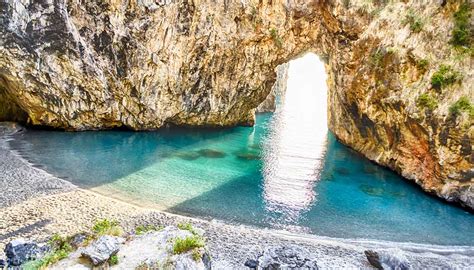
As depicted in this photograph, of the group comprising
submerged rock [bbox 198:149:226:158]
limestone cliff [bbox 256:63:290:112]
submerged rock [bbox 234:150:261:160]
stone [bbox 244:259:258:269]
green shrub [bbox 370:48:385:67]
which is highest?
green shrub [bbox 370:48:385:67]

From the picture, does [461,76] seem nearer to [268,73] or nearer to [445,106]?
[445,106]

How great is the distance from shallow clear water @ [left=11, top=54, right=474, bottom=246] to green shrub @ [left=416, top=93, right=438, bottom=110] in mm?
5876

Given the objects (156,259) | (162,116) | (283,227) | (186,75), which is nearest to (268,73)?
(186,75)

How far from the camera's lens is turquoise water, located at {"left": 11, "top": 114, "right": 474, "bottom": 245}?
1758 centimetres

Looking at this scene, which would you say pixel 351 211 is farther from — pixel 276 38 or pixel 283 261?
pixel 276 38

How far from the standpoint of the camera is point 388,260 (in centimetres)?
1310

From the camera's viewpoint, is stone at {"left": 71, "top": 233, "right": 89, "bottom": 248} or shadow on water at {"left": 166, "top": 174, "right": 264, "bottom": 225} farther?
shadow on water at {"left": 166, "top": 174, "right": 264, "bottom": 225}

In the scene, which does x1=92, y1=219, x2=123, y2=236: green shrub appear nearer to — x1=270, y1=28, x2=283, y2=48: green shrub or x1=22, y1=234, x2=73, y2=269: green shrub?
x1=22, y1=234, x2=73, y2=269: green shrub

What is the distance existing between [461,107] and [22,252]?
2284 centimetres

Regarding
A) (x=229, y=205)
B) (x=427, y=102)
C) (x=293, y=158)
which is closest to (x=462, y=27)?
(x=427, y=102)

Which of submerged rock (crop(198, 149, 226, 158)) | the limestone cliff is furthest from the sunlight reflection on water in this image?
submerged rock (crop(198, 149, 226, 158))

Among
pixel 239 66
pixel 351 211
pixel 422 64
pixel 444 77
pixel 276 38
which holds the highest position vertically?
pixel 276 38

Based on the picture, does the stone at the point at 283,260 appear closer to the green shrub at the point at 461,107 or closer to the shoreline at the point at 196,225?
the shoreline at the point at 196,225

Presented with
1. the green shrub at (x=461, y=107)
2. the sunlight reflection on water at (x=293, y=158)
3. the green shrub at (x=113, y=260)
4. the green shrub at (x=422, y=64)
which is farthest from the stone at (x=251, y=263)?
the green shrub at (x=422, y=64)
